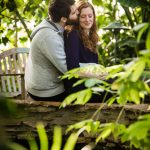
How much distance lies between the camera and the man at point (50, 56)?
2.87m

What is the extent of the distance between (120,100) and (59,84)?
67.4 inches

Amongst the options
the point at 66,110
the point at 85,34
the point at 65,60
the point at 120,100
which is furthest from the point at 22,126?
the point at 120,100

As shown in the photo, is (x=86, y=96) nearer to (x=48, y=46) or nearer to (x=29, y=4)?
(x=48, y=46)

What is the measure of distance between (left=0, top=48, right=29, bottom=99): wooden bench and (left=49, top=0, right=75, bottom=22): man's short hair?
1061 millimetres

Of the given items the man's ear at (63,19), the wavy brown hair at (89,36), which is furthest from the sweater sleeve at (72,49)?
the wavy brown hair at (89,36)

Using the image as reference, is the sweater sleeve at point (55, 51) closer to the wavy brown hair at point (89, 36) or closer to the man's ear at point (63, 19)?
the man's ear at point (63, 19)

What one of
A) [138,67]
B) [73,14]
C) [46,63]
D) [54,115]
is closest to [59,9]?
[73,14]

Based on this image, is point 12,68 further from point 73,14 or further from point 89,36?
point 73,14

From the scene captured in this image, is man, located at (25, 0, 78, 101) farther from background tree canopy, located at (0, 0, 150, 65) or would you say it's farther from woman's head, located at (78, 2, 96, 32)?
background tree canopy, located at (0, 0, 150, 65)

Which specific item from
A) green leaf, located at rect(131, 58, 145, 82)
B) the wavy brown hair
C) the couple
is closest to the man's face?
the couple

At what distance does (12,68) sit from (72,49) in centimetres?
123

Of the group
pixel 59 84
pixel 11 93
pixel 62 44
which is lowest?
pixel 11 93

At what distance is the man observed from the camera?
113 inches

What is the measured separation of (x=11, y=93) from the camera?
12.7 feet
